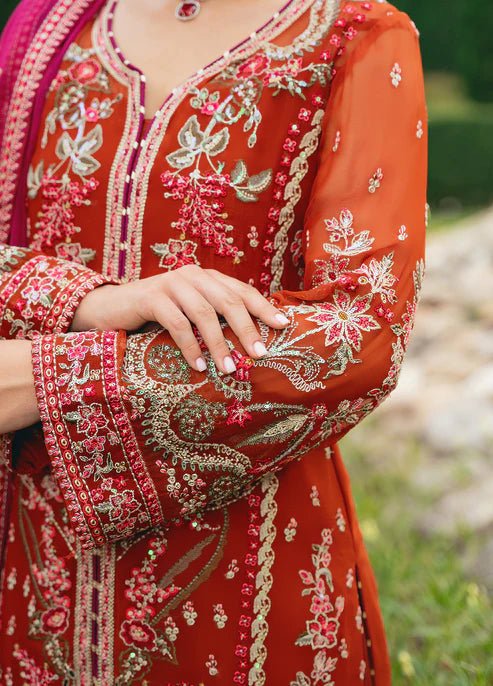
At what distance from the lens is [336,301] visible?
3.53 feet

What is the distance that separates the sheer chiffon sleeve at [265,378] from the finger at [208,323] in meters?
0.02

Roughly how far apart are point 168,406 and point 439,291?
4625mm

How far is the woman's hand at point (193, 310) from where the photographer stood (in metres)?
1.04

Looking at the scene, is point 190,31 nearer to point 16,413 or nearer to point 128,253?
point 128,253

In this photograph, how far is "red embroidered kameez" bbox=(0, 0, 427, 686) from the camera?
106 cm

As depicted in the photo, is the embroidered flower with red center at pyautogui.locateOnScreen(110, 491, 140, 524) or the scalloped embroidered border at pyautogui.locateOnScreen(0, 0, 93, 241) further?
the scalloped embroidered border at pyautogui.locateOnScreen(0, 0, 93, 241)

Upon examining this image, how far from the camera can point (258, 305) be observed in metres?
1.06

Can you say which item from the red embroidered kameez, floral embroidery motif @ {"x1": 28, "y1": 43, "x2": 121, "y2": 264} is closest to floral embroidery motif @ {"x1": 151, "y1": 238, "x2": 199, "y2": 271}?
the red embroidered kameez

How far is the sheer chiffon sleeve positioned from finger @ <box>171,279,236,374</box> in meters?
0.02

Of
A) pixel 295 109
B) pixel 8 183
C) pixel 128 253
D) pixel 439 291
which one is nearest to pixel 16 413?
pixel 128 253

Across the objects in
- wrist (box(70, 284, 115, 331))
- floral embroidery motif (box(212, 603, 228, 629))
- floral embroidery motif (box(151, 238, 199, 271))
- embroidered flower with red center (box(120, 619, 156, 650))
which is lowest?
embroidered flower with red center (box(120, 619, 156, 650))

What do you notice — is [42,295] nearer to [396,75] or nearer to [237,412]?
[237,412]

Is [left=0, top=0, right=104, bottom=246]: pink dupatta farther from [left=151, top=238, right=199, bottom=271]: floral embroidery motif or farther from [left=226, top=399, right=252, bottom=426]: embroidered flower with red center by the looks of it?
[left=226, top=399, right=252, bottom=426]: embroidered flower with red center

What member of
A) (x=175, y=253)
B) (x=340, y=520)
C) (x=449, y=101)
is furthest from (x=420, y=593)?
(x=449, y=101)
